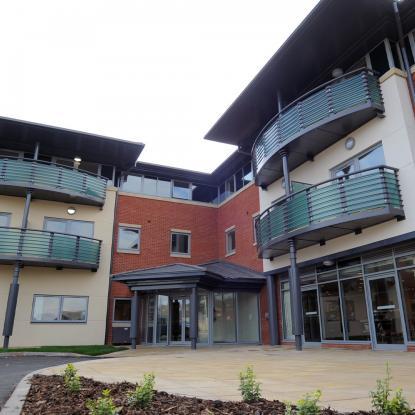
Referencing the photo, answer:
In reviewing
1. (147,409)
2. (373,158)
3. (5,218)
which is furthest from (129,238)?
(147,409)

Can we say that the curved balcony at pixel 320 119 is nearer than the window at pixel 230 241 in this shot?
Yes

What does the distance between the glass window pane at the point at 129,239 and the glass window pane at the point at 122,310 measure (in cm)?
252

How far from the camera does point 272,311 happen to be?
16266 mm

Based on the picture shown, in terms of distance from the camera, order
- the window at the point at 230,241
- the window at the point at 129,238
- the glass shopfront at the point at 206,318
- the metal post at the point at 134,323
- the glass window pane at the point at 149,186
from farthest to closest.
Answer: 1. the glass window pane at the point at 149,186
2. the window at the point at 230,241
3. the window at the point at 129,238
4. the glass shopfront at the point at 206,318
5. the metal post at the point at 134,323

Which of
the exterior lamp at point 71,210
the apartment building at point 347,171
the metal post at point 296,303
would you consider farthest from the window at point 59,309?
the metal post at point 296,303

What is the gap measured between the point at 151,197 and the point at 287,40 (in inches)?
429

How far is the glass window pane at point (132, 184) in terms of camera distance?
2083 centimetres

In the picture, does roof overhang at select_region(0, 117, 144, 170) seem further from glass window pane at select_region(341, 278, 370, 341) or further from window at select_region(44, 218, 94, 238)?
glass window pane at select_region(341, 278, 370, 341)

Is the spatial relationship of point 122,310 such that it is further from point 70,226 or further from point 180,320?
point 70,226

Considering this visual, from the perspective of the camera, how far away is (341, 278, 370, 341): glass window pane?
12.0 metres

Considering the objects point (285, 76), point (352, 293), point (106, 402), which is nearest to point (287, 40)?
point (285, 76)

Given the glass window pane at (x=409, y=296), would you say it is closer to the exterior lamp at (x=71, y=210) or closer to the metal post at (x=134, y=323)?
the metal post at (x=134, y=323)

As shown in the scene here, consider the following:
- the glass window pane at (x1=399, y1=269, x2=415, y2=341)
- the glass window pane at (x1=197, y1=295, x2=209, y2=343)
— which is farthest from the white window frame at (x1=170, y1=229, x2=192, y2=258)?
the glass window pane at (x1=399, y1=269, x2=415, y2=341)

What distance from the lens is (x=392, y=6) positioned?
11531mm
